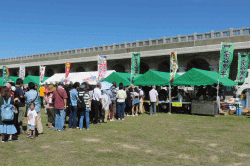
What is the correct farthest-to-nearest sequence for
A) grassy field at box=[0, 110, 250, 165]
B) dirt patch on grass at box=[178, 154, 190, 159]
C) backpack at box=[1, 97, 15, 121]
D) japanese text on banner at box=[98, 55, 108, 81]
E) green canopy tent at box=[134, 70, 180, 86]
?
japanese text on banner at box=[98, 55, 108, 81], green canopy tent at box=[134, 70, 180, 86], backpack at box=[1, 97, 15, 121], dirt patch on grass at box=[178, 154, 190, 159], grassy field at box=[0, 110, 250, 165]

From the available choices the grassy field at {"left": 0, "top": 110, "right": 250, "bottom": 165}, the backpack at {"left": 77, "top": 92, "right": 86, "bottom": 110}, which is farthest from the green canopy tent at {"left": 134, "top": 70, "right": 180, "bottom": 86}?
the backpack at {"left": 77, "top": 92, "right": 86, "bottom": 110}

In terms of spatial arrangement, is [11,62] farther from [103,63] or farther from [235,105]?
[235,105]

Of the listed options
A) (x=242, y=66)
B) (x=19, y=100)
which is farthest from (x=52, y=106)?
(x=242, y=66)

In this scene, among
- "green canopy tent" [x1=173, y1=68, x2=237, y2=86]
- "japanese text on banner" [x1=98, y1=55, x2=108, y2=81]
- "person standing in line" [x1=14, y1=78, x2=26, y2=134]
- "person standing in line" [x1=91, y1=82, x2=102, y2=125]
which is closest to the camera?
"person standing in line" [x1=14, y1=78, x2=26, y2=134]

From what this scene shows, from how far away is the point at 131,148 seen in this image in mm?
6012

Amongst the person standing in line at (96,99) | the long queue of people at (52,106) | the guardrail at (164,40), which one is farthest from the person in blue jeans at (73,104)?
the guardrail at (164,40)

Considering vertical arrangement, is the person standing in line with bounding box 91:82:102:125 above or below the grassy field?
above

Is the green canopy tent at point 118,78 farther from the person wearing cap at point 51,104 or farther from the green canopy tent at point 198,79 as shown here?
the person wearing cap at point 51,104

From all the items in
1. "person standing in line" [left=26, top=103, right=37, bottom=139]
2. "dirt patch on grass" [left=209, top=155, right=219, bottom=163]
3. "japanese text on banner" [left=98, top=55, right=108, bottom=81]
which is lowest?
"dirt patch on grass" [left=209, top=155, right=219, bottom=163]

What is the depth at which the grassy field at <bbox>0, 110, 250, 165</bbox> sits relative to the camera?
196 inches

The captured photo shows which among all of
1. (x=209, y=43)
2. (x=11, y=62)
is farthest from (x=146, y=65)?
(x=11, y=62)

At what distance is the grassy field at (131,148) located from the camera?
4975 millimetres

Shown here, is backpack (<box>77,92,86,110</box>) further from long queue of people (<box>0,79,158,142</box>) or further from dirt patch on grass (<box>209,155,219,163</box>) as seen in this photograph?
dirt patch on grass (<box>209,155,219,163</box>)

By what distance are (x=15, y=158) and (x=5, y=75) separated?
22.9 metres
